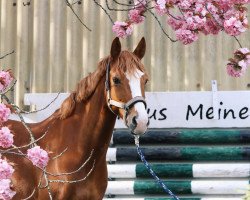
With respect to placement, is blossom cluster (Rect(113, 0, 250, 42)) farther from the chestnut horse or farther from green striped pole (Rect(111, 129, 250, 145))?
green striped pole (Rect(111, 129, 250, 145))

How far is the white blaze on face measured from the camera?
210 inches

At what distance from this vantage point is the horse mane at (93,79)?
5.59 m

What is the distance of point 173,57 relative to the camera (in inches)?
341

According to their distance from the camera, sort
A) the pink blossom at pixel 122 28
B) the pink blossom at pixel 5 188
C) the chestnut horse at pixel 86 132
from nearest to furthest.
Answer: the pink blossom at pixel 5 188 → the chestnut horse at pixel 86 132 → the pink blossom at pixel 122 28

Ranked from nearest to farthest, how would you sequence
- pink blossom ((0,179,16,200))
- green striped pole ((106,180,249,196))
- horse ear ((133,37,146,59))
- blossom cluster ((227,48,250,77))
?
1. pink blossom ((0,179,16,200))
2. blossom cluster ((227,48,250,77))
3. horse ear ((133,37,146,59))
4. green striped pole ((106,180,249,196))

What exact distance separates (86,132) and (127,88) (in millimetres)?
484

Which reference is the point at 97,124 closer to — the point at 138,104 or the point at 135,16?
the point at 138,104

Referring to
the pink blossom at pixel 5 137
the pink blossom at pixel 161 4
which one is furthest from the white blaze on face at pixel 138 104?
the pink blossom at pixel 5 137

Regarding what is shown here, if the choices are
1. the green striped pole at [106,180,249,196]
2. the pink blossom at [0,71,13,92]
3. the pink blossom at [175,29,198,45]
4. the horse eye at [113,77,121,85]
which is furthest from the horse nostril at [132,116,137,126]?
the green striped pole at [106,180,249,196]

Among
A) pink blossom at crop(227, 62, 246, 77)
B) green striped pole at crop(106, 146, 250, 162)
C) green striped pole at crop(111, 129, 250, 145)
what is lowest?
green striped pole at crop(106, 146, 250, 162)

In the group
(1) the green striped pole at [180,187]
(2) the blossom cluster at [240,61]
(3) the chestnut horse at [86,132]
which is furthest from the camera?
(1) the green striped pole at [180,187]

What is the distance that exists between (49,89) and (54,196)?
336cm

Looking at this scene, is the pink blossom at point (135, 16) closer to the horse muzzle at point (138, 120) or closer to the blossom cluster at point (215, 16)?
the blossom cluster at point (215, 16)

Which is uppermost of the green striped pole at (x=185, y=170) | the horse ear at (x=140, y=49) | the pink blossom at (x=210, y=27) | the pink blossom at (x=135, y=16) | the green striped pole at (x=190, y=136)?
the pink blossom at (x=135, y=16)
